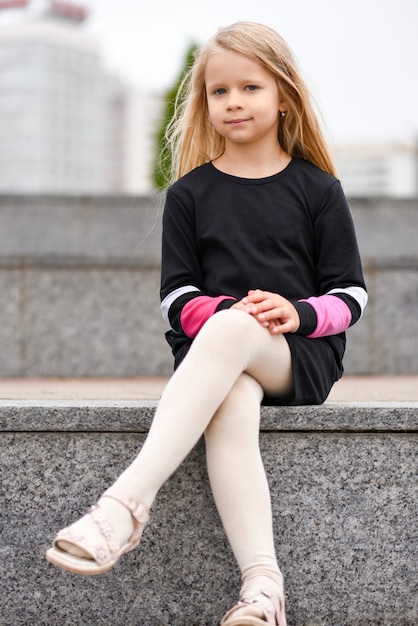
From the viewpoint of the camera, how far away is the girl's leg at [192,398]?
2238 mm

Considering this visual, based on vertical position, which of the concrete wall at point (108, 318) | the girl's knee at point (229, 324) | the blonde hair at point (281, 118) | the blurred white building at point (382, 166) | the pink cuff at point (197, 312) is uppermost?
the blonde hair at point (281, 118)

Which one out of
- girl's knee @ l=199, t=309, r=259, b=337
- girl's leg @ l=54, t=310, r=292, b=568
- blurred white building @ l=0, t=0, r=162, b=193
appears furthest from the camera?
blurred white building @ l=0, t=0, r=162, b=193

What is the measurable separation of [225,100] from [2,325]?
338 centimetres

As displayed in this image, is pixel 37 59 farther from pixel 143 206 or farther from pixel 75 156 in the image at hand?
pixel 143 206

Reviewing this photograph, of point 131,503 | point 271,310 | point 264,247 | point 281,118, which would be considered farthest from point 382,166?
point 131,503

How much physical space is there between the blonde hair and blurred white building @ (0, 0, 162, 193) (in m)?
123

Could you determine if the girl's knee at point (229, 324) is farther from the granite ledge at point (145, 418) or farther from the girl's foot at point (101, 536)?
the girl's foot at point (101, 536)

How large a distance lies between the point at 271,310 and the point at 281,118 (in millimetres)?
795

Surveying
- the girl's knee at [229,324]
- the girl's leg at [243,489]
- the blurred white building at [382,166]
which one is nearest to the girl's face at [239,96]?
the girl's knee at [229,324]

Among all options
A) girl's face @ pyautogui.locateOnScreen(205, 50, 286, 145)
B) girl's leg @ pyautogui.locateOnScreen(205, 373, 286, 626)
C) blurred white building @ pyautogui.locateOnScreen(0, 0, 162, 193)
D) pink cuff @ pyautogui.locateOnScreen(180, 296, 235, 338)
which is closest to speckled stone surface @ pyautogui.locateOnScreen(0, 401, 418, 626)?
girl's leg @ pyautogui.locateOnScreen(205, 373, 286, 626)

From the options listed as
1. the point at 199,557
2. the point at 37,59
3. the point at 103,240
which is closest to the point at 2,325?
the point at 103,240

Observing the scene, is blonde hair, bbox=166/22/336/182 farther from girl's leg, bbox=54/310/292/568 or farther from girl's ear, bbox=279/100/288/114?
girl's leg, bbox=54/310/292/568

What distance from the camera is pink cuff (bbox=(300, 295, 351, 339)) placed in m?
2.56

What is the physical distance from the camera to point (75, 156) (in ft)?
447
